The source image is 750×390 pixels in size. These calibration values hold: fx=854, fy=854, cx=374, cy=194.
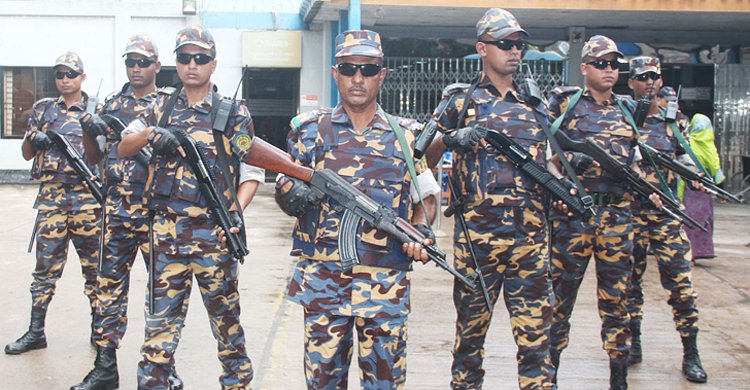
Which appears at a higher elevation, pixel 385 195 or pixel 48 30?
pixel 48 30

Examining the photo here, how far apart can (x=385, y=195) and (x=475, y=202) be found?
700mm

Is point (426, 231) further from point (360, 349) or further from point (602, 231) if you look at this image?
point (602, 231)

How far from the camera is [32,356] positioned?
5480mm

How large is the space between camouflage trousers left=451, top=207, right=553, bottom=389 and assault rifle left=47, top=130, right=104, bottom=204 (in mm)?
2520

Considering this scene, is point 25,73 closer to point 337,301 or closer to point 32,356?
point 32,356

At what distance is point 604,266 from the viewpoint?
492cm

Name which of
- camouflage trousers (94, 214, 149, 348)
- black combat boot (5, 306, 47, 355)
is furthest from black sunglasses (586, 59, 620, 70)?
black combat boot (5, 306, 47, 355)

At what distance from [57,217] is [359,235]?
280 cm

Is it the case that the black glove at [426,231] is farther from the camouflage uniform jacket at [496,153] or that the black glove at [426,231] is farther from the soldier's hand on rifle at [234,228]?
the soldier's hand on rifle at [234,228]

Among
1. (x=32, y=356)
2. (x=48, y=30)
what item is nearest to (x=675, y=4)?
(x=32, y=356)

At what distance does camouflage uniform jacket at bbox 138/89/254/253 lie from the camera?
4125 mm

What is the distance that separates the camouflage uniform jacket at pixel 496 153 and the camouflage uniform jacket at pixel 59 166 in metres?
2.64

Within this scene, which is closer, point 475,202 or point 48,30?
point 475,202

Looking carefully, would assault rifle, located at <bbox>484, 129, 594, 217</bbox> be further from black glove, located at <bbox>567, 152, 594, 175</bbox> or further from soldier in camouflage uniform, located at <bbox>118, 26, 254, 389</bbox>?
soldier in camouflage uniform, located at <bbox>118, 26, 254, 389</bbox>
